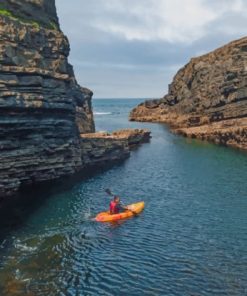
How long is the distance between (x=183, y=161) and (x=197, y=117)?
4635 cm

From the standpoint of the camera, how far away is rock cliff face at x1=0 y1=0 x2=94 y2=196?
52531 mm

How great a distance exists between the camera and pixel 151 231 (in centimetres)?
4569

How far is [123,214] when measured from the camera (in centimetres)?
5075

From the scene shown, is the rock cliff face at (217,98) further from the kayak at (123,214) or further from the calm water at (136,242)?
the kayak at (123,214)

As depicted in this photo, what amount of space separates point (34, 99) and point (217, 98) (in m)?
76.1

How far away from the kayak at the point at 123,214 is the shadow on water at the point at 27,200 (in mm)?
8622

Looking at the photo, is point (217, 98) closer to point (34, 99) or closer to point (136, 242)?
point (34, 99)

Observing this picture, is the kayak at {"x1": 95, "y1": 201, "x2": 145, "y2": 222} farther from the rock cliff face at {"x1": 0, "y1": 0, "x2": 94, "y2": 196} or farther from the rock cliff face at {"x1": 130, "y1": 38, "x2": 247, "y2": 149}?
the rock cliff face at {"x1": 130, "y1": 38, "x2": 247, "y2": 149}

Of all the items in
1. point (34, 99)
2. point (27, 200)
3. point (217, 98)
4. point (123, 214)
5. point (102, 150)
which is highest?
point (34, 99)

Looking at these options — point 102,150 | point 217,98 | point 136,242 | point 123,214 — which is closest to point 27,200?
point 123,214

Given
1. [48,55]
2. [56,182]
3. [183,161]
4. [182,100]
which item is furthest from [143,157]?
[182,100]

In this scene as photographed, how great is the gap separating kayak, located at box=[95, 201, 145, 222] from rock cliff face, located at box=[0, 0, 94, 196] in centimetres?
1225

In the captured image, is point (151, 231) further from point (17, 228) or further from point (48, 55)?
point (48, 55)

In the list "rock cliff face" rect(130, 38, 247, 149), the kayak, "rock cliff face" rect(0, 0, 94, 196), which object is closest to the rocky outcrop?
"rock cliff face" rect(0, 0, 94, 196)
